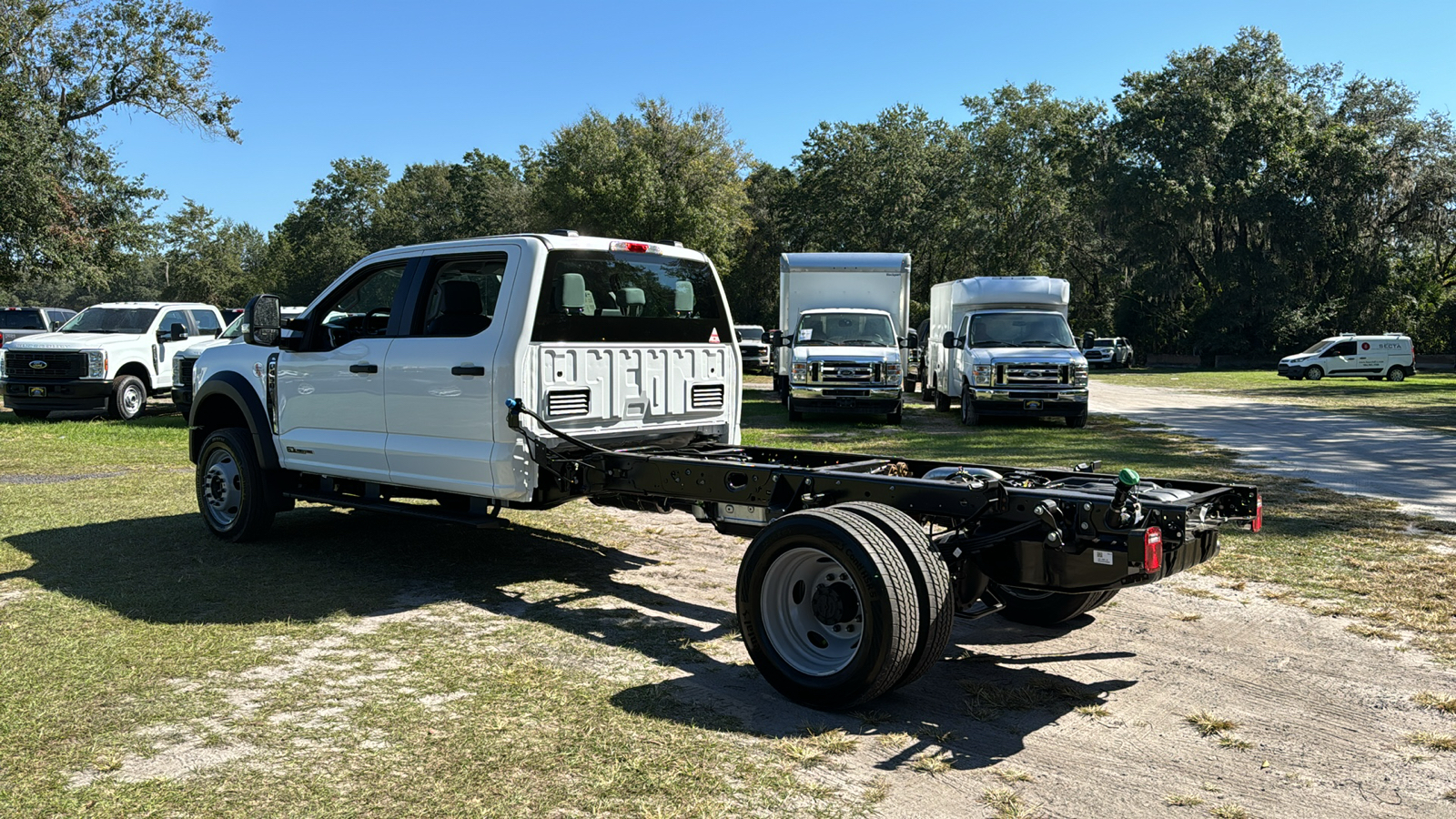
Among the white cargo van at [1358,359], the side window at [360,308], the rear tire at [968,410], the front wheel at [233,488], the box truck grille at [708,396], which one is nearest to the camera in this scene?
the side window at [360,308]

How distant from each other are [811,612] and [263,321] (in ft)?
15.2

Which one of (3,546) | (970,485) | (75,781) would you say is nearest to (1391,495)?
(970,485)

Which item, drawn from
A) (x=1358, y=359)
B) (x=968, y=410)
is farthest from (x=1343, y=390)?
(x=968, y=410)

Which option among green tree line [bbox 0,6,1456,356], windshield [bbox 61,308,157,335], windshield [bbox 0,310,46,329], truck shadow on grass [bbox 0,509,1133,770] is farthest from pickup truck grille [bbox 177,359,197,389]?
green tree line [bbox 0,6,1456,356]

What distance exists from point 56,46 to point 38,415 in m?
16.7

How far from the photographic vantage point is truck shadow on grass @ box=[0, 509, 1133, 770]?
14.9 feet

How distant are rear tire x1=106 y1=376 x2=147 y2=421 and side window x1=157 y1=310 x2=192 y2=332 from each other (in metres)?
1.21

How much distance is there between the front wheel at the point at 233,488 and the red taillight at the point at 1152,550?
6191mm

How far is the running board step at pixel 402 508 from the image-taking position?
21.5ft

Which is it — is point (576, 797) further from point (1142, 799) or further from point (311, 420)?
point (311, 420)

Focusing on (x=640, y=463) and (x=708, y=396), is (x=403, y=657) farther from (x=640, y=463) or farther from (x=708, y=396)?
(x=708, y=396)

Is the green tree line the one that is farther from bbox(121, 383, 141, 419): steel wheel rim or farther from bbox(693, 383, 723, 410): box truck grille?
bbox(693, 383, 723, 410): box truck grille

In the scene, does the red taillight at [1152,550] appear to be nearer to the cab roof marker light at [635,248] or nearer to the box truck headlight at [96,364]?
the cab roof marker light at [635,248]

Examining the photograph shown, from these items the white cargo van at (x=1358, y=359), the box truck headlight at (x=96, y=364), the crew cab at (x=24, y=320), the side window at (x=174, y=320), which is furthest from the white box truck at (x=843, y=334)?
the white cargo van at (x=1358, y=359)
